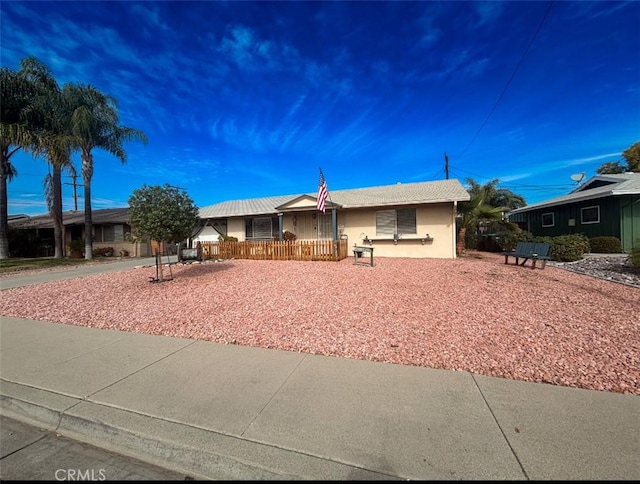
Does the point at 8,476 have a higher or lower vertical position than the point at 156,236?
lower

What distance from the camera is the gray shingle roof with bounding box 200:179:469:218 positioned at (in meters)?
14.3

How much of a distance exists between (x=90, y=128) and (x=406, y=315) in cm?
2143

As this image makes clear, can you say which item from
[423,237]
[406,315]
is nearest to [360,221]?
[423,237]

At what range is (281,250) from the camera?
14.4 m

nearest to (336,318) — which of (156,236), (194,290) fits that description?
(194,290)

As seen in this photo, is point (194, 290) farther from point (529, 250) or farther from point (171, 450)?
point (529, 250)

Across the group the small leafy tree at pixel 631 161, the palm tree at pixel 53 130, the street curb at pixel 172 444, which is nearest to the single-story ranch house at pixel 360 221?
the palm tree at pixel 53 130

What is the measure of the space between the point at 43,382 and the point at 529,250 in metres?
→ 13.3

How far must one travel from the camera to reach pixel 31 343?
15.6 feet

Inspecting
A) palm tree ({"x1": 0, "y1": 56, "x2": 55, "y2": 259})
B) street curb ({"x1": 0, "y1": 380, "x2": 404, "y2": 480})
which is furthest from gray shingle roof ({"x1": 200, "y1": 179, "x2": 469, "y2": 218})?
street curb ({"x1": 0, "y1": 380, "x2": 404, "y2": 480})

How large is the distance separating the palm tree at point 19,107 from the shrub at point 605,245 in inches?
1216

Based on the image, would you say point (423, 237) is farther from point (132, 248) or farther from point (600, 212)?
point (132, 248)

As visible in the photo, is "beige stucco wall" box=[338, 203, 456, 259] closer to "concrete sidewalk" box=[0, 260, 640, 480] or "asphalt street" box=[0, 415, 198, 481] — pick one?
"concrete sidewalk" box=[0, 260, 640, 480]

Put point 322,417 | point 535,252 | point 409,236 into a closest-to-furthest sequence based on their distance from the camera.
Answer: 1. point 322,417
2. point 535,252
3. point 409,236
